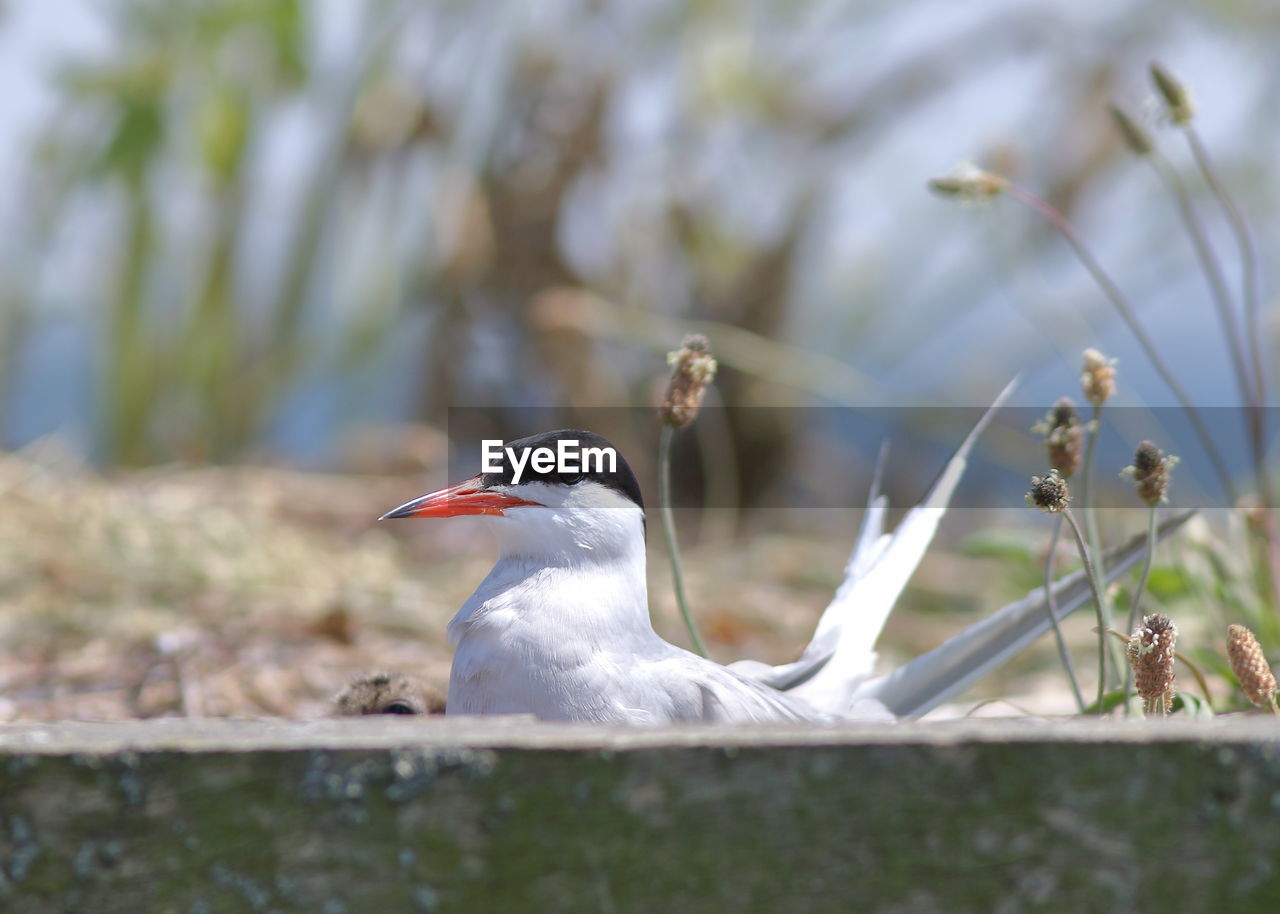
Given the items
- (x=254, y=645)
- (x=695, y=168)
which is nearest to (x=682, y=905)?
(x=254, y=645)

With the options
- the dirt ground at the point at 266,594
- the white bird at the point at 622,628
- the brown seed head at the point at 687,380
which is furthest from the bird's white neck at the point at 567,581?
the dirt ground at the point at 266,594

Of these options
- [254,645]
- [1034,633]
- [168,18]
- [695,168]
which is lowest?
[254,645]

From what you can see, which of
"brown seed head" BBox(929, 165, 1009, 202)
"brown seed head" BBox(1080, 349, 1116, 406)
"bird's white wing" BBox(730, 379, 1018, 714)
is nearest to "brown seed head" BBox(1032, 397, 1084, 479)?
"brown seed head" BBox(1080, 349, 1116, 406)

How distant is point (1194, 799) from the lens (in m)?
0.81

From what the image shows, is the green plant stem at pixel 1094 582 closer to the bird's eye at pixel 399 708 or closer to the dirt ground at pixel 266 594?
the dirt ground at pixel 266 594

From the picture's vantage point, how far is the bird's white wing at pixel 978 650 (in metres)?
1.26

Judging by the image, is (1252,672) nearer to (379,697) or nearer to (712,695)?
(712,695)

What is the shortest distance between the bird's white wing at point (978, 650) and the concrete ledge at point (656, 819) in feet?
1.44

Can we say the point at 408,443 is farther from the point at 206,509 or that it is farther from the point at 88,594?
the point at 88,594

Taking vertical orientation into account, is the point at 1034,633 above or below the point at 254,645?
above

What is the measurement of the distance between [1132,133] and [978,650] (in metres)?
0.68

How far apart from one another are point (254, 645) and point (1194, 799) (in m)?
1.79

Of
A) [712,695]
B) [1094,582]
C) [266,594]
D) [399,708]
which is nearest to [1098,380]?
[1094,582]

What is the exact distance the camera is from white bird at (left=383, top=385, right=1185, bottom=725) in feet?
3.65
